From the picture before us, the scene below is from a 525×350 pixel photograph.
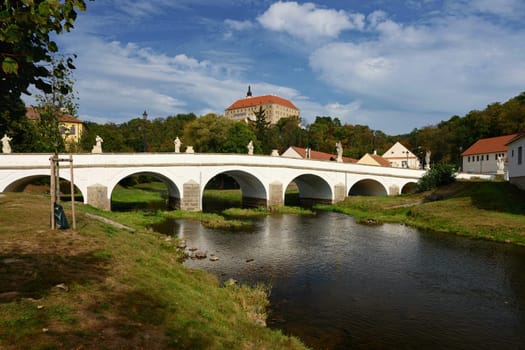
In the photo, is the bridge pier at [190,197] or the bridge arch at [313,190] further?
the bridge arch at [313,190]

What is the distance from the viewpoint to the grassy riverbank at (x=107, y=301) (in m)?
5.54

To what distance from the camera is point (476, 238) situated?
841 inches

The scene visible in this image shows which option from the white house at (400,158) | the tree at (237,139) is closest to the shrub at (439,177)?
the tree at (237,139)

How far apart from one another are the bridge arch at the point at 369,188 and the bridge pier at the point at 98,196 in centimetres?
3159

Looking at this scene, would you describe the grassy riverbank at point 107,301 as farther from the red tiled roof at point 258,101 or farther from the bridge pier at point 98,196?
the red tiled roof at point 258,101

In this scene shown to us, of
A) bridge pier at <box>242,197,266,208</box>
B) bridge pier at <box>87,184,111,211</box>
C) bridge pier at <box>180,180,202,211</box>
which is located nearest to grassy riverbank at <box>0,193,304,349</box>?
bridge pier at <box>87,184,111,211</box>

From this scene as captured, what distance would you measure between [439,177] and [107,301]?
36.1 m

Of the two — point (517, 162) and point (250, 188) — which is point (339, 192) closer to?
point (250, 188)

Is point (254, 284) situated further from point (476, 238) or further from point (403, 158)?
point (403, 158)

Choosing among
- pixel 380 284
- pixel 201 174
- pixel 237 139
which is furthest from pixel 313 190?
pixel 380 284

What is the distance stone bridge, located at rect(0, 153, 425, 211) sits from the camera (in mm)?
27234

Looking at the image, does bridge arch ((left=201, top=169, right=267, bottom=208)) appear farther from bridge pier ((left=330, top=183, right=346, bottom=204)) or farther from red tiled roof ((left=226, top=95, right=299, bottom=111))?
red tiled roof ((left=226, top=95, right=299, bottom=111))

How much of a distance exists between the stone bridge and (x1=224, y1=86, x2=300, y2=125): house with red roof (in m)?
95.1

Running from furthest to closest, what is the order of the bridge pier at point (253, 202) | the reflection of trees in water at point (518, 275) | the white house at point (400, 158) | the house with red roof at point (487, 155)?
the white house at point (400, 158)
the house with red roof at point (487, 155)
the bridge pier at point (253, 202)
the reflection of trees in water at point (518, 275)
